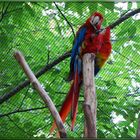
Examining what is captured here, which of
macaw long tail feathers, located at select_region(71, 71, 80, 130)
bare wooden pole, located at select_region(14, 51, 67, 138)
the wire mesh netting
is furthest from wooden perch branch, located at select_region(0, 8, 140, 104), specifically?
bare wooden pole, located at select_region(14, 51, 67, 138)

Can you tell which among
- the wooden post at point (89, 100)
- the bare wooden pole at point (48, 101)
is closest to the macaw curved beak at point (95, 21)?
the wooden post at point (89, 100)

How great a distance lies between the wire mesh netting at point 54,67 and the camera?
3.86ft

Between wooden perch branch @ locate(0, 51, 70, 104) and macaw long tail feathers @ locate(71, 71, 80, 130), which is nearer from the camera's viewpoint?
macaw long tail feathers @ locate(71, 71, 80, 130)

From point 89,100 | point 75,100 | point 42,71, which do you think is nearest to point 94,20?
point 42,71

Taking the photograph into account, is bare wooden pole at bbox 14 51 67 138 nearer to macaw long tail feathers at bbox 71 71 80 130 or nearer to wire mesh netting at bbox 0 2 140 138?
macaw long tail feathers at bbox 71 71 80 130

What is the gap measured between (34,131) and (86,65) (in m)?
0.56

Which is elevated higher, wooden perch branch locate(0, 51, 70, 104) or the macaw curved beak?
the macaw curved beak

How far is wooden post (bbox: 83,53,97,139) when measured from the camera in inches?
22.7

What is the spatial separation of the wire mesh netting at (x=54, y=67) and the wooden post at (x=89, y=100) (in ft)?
1.42

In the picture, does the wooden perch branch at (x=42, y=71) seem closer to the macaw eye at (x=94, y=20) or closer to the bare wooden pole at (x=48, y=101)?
the macaw eye at (x=94, y=20)

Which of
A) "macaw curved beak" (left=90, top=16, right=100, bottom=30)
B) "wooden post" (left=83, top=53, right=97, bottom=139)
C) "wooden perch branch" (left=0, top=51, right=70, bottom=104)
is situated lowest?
"wooden post" (left=83, top=53, right=97, bottom=139)

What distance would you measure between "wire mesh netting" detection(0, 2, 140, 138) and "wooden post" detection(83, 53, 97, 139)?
1.42 ft

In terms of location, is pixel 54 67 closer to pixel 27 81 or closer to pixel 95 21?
pixel 27 81

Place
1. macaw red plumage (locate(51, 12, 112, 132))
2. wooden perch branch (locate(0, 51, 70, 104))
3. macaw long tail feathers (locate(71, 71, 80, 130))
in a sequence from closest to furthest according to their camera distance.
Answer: macaw long tail feathers (locate(71, 71, 80, 130)) → macaw red plumage (locate(51, 12, 112, 132)) → wooden perch branch (locate(0, 51, 70, 104))
